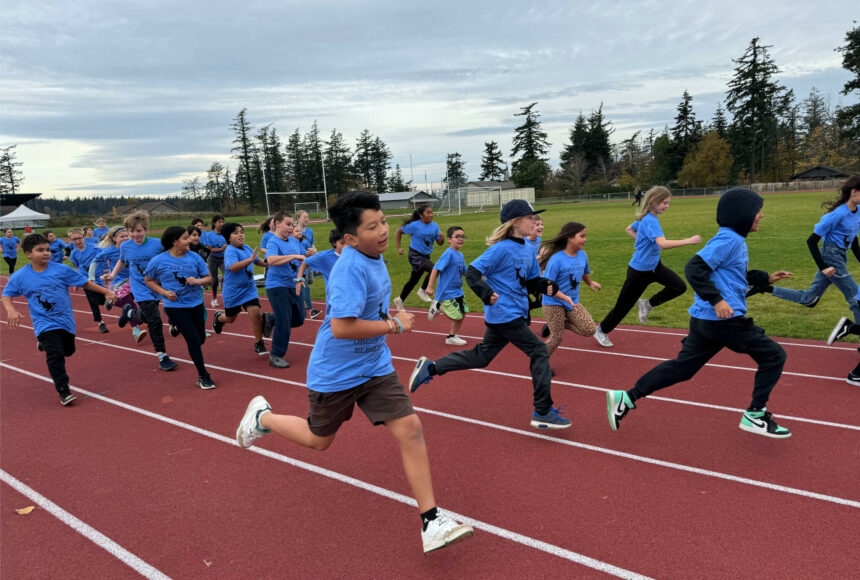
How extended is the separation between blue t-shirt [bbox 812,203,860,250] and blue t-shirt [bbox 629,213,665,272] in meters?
1.71

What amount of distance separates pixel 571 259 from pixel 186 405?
4793 mm

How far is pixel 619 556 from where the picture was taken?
299 centimetres

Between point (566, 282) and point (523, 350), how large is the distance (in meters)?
1.97

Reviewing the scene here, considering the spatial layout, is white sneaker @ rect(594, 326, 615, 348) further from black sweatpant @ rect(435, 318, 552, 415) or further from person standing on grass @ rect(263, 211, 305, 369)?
person standing on grass @ rect(263, 211, 305, 369)

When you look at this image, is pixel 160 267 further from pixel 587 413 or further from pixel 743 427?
pixel 743 427

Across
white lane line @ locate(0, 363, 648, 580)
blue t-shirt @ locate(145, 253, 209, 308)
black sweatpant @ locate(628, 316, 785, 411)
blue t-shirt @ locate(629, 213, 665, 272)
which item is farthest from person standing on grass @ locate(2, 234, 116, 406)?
blue t-shirt @ locate(629, 213, 665, 272)

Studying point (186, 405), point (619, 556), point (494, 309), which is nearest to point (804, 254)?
point (494, 309)

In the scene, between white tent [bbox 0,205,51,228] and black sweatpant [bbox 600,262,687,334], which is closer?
black sweatpant [bbox 600,262,687,334]

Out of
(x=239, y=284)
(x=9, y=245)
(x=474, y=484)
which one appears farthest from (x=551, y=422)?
(x=9, y=245)

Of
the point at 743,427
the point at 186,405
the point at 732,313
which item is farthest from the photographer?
the point at 186,405

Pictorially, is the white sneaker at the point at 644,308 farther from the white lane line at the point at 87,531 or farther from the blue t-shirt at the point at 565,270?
the white lane line at the point at 87,531

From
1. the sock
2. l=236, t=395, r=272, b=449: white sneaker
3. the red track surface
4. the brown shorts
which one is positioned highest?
the brown shorts

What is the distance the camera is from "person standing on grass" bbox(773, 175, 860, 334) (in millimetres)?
5945

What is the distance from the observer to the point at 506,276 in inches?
189
